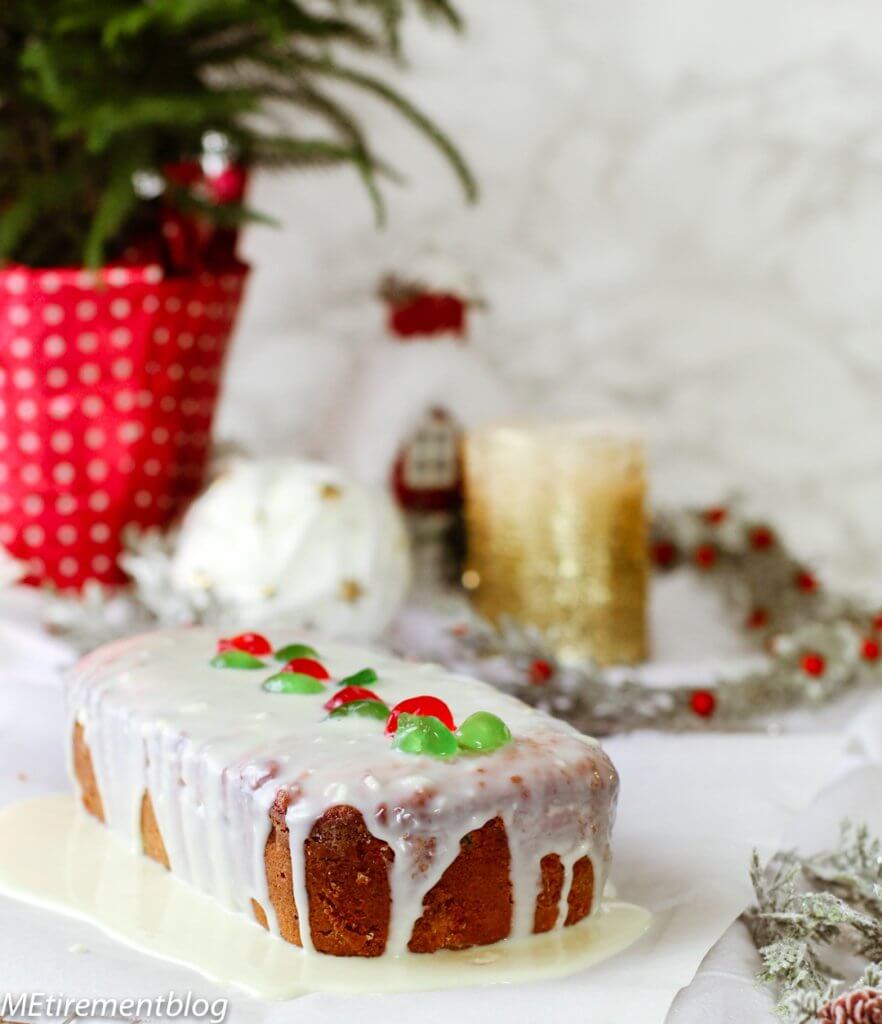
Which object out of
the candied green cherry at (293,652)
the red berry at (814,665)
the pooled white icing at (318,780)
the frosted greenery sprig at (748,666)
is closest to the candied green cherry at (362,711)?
the pooled white icing at (318,780)

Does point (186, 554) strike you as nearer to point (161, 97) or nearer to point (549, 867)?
point (161, 97)

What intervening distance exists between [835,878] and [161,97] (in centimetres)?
99

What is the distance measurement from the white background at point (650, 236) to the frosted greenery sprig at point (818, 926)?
1113 millimetres

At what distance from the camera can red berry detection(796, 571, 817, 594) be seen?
162 cm

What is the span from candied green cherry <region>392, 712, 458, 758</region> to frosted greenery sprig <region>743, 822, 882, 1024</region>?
0.22 metres

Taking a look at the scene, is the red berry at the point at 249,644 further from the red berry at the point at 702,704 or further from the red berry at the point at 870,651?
the red berry at the point at 870,651

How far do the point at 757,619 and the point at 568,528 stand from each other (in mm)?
283

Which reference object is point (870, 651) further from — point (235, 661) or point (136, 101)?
point (136, 101)

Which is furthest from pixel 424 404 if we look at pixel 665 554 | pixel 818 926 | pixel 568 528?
pixel 818 926

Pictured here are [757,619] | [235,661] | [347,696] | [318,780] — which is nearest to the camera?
[318,780]

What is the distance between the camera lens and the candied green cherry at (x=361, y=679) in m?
1.00

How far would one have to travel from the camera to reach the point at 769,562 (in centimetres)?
169

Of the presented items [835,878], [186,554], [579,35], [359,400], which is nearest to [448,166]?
[579,35]

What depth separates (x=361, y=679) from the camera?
100cm
